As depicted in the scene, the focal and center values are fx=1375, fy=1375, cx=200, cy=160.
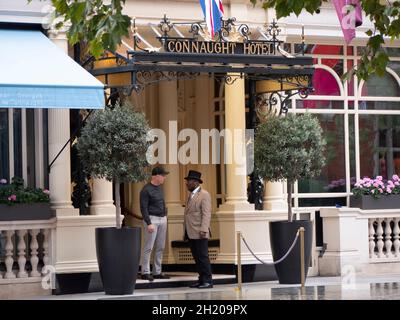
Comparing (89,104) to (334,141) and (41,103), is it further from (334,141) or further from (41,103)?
(334,141)

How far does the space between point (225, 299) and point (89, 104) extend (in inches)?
132

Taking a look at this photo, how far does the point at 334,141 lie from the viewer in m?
24.3

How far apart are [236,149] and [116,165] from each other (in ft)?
10.2

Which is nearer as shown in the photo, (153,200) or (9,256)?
(9,256)

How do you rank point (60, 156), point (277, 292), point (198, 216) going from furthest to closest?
point (198, 216) → point (60, 156) → point (277, 292)

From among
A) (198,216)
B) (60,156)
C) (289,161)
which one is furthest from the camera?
(289,161)

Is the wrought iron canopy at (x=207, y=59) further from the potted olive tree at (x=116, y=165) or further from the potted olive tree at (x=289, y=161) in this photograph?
the potted olive tree at (x=289, y=161)

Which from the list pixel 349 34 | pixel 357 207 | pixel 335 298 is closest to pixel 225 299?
pixel 335 298

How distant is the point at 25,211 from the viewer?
67.9ft

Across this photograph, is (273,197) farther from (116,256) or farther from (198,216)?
(116,256)

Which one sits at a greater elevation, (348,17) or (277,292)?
(348,17)

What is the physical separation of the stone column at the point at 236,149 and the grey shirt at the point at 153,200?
4.63 ft

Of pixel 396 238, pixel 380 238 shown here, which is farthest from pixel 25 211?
pixel 396 238

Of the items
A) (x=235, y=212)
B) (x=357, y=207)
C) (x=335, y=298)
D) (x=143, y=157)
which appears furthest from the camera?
(x=357, y=207)
